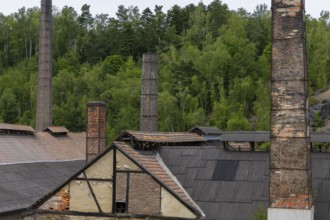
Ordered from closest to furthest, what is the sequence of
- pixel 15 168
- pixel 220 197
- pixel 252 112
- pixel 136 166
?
pixel 136 166 < pixel 220 197 < pixel 15 168 < pixel 252 112

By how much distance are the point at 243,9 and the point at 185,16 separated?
9.03 m

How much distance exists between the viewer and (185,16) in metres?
72.7

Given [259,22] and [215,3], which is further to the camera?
[215,3]

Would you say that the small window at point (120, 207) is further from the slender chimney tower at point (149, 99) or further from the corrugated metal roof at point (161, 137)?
the slender chimney tower at point (149, 99)

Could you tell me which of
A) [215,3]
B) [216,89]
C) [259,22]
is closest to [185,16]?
[215,3]

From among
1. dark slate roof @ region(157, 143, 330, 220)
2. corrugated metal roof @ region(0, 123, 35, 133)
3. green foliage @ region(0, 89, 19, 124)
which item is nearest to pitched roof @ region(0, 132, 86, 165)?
corrugated metal roof @ region(0, 123, 35, 133)

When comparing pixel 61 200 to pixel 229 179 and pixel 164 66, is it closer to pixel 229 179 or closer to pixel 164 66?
pixel 229 179

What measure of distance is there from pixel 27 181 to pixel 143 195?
9.63 meters

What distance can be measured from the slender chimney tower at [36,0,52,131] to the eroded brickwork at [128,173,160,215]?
73.7 feet

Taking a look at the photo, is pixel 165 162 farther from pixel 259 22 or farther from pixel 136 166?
pixel 259 22

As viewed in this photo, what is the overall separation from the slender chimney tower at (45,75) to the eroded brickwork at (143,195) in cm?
2246

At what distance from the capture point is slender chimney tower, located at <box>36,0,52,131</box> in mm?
35500

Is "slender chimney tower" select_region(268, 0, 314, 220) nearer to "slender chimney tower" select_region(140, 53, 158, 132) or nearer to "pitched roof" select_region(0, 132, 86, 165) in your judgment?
"slender chimney tower" select_region(140, 53, 158, 132)

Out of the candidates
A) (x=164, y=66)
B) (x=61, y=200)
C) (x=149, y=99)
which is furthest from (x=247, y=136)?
(x=164, y=66)
